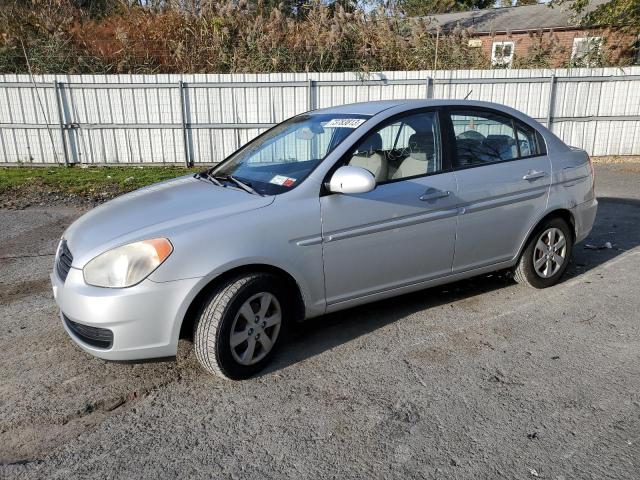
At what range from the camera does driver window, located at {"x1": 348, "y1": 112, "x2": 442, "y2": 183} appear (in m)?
3.73

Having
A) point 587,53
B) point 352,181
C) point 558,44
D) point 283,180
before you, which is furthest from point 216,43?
point 352,181

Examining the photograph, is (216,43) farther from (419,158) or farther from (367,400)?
(367,400)

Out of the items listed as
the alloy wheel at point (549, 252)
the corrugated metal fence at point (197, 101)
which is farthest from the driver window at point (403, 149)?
the corrugated metal fence at point (197, 101)

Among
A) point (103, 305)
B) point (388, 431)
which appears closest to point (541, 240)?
point (388, 431)

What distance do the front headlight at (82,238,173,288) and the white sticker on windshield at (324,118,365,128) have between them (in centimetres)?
161

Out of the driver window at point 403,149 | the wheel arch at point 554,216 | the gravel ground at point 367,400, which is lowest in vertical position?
the gravel ground at point 367,400

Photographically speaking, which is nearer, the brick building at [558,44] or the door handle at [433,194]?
the door handle at [433,194]

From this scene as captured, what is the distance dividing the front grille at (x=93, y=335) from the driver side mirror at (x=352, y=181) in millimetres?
1605

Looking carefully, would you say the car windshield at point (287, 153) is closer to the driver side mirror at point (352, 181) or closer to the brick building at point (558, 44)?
the driver side mirror at point (352, 181)

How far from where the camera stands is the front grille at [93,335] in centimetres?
295

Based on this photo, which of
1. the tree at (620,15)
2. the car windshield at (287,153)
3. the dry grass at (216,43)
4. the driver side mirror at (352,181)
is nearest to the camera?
the driver side mirror at (352,181)

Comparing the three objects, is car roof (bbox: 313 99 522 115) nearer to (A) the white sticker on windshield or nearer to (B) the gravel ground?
(A) the white sticker on windshield

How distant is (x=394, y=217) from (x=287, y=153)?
1.00 metres

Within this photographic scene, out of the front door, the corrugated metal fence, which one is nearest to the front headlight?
the front door
